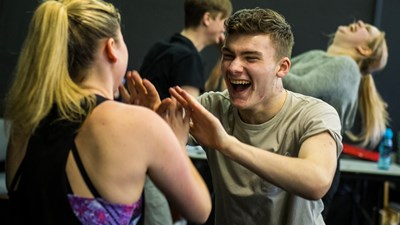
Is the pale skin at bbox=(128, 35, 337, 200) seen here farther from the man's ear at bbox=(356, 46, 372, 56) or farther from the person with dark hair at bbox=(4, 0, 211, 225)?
the man's ear at bbox=(356, 46, 372, 56)

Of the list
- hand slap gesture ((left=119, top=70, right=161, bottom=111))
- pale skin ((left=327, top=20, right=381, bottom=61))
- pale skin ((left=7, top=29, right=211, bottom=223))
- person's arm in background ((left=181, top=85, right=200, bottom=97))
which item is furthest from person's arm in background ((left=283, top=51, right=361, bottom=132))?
pale skin ((left=7, top=29, right=211, bottom=223))

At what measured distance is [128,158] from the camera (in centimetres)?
103

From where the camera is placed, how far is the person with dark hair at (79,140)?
1.02 m

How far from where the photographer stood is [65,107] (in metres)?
1.04

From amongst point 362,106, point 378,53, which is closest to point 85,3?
point 378,53

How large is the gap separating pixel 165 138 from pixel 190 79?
1461mm

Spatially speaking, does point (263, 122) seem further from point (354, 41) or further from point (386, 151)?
point (386, 151)

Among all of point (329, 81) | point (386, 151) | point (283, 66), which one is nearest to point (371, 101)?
point (386, 151)

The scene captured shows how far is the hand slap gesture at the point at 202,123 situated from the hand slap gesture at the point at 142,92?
98 millimetres

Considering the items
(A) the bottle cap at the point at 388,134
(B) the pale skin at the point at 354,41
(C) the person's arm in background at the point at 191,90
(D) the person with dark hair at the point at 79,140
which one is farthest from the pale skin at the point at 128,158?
(A) the bottle cap at the point at 388,134

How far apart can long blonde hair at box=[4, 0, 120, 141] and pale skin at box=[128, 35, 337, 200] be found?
24 cm

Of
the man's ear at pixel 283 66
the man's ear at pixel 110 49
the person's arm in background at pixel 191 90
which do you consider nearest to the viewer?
the man's ear at pixel 110 49

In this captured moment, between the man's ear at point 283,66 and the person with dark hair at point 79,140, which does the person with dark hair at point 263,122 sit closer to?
the man's ear at point 283,66

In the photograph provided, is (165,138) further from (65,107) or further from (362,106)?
(362,106)
